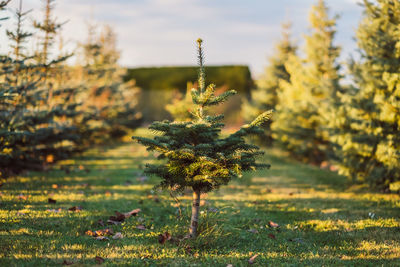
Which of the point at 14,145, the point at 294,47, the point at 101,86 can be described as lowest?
the point at 14,145

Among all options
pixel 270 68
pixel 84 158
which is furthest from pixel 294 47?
pixel 84 158

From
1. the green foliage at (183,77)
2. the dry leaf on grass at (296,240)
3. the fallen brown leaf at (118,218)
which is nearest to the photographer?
the dry leaf on grass at (296,240)

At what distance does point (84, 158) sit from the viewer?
13203 millimetres

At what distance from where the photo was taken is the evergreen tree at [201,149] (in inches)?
163

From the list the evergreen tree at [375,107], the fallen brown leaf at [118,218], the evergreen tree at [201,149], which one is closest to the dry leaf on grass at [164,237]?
the evergreen tree at [201,149]

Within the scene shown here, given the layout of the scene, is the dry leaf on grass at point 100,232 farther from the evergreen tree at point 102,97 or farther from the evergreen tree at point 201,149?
the evergreen tree at point 102,97

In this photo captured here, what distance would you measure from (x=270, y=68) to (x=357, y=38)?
34.2 ft

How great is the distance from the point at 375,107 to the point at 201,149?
561 cm

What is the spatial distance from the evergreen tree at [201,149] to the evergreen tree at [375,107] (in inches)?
180

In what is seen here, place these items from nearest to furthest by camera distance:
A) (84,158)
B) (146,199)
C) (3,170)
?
1. (146,199)
2. (3,170)
3. (84,158)

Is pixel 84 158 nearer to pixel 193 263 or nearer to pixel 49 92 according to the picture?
pixel 49 92

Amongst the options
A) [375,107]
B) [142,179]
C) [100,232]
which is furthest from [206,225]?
[375,107]

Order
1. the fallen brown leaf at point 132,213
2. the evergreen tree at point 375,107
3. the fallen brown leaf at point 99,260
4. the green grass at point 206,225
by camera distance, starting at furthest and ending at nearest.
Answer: the evergreen tree at point 375,107
the fallen brown leaf at point 132,213
the green grass at point 206,225
the fallen brown leaf at point 99,260

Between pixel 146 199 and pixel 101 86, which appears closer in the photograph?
pixel 146 199
